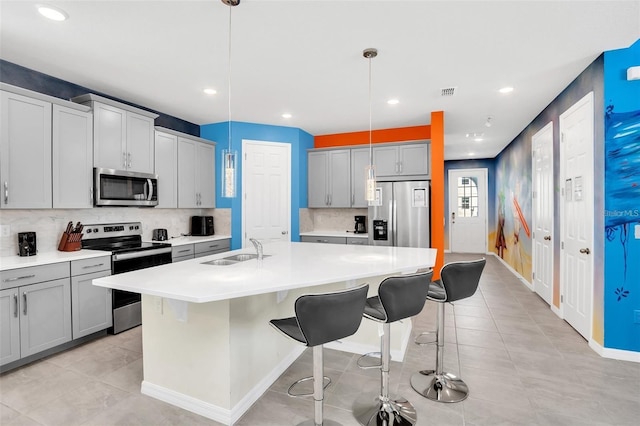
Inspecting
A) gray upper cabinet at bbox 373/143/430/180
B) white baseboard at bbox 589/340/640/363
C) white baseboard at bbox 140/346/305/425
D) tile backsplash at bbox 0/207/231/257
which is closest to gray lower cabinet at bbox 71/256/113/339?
tile backsplash at bbox 0/207/231/257

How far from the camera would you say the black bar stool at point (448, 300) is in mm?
2143

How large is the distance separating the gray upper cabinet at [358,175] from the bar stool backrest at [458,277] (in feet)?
10.4

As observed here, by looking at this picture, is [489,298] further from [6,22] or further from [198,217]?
[6,22]

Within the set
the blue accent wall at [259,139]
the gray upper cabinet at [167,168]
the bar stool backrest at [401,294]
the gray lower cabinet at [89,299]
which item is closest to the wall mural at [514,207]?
the blue accent wall at [259,139]

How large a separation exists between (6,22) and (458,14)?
324 centimetres

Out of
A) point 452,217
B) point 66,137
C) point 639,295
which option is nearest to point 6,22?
point 66,137

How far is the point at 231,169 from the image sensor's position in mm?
2068

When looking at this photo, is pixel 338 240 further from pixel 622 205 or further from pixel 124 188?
pixel 622 205

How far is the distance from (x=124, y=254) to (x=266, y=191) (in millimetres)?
2328

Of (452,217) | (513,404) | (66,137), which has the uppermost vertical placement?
(66,137)

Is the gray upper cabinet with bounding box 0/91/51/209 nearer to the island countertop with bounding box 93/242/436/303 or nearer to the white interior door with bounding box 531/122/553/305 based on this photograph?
the island countertop with bounding box 93/242/436/303

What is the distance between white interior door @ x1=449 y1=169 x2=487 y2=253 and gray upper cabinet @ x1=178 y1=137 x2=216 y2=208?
6.57m

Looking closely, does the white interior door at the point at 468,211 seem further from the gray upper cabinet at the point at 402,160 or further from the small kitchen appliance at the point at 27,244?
the small kitchen appliance at the point at 27,244

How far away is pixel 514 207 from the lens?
6.14 m
